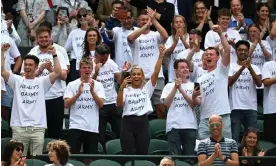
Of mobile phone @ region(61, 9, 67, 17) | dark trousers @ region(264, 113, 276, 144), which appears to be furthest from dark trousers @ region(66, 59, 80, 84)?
dark trousers @ region(264, 113, 276, 144)

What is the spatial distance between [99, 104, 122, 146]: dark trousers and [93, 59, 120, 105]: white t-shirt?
139 mm

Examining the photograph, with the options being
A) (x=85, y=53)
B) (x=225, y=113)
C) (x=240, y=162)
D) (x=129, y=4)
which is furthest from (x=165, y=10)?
(x=240, y=162)

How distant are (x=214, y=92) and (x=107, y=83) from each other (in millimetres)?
1846

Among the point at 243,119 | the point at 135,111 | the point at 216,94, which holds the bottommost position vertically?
the point at 243,119

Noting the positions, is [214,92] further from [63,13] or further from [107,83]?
[63,13]

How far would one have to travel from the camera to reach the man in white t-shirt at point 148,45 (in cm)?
1780

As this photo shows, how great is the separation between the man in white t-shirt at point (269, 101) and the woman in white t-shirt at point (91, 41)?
283cm

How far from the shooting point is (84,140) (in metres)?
16.1

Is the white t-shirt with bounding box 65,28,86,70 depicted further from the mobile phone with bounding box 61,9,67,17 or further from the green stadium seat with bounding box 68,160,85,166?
the green stadium seat with bounding box 68,160,85,166

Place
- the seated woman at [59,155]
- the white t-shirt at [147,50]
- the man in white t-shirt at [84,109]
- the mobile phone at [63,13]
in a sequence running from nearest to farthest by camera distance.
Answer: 1. the seated woman at [59,155]
2. the man in white t-shirt at [84,109]
3. the white t-shirt at [147,50]
4. the mobile phone at [63,13]

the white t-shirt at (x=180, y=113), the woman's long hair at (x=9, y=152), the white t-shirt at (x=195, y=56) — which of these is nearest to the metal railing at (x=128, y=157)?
the woman's long hair at (x=9, y=152)

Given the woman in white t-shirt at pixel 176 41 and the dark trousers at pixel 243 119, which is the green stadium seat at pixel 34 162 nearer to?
the dark trousers at pixel 243 119

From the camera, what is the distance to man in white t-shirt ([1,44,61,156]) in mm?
15922

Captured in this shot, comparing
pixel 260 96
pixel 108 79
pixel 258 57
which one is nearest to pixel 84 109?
pixel 108 79
